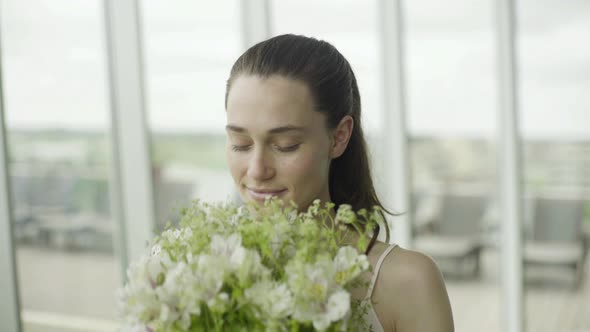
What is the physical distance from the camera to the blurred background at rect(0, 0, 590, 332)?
3479 mm

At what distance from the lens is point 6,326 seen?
3363 millimetres

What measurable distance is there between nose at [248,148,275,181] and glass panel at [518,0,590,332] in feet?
11.2

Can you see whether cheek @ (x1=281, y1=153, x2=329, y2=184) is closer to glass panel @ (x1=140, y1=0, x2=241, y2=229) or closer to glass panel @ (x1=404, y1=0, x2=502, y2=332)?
glass panel @ (x1=140, y1=0, x2=241, y2=229)

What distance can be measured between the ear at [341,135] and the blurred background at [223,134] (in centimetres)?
233

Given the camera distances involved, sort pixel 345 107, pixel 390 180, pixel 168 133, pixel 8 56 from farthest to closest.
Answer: pixel 390 180 → pixel 168 133 → pixel 8 56 → pixel 345 107

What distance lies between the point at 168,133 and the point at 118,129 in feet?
1.03

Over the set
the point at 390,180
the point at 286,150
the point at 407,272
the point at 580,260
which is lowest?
the point at 580,260

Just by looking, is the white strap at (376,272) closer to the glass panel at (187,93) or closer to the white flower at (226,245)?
the white flower at (226,245)

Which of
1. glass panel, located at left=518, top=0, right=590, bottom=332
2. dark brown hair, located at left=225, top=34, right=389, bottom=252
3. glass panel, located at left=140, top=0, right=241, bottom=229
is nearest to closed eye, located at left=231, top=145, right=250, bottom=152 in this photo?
dark brown hair, located at left=225, top=34, right=389, bottom=252

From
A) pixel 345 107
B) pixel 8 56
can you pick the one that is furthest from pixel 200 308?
pixel 8 56

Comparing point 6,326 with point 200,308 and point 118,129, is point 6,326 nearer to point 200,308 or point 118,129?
point 118,129

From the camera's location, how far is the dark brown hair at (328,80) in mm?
1351

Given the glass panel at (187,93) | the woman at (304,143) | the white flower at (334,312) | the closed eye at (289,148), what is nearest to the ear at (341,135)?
the woman at (304,143)

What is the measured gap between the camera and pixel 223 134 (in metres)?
4.16
